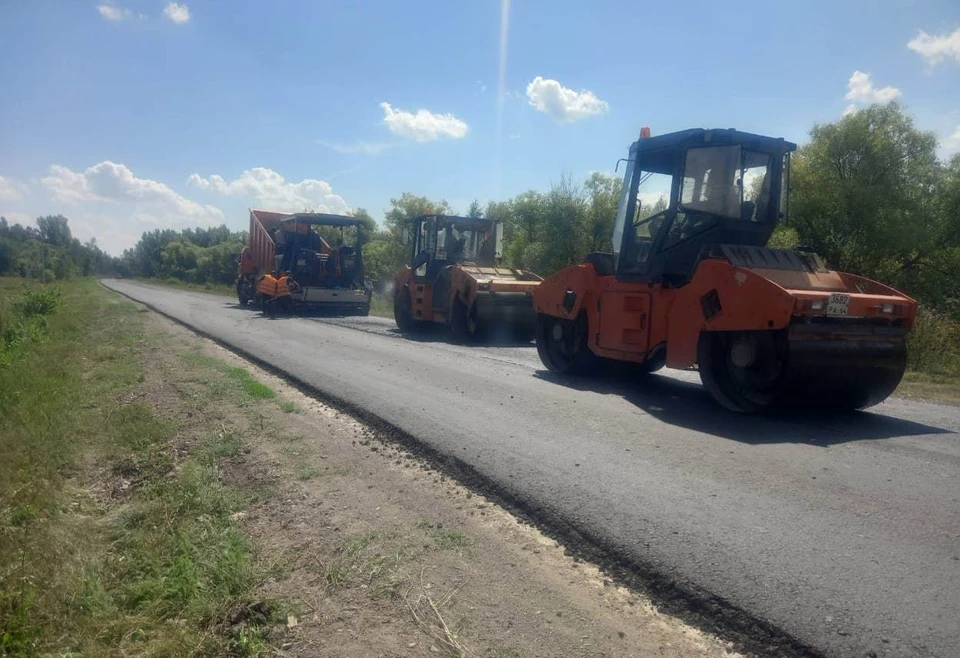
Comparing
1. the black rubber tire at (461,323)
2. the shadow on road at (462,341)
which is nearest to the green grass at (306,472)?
the shadow on road at (462,341)

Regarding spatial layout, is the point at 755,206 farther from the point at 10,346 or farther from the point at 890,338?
the point at 10,346

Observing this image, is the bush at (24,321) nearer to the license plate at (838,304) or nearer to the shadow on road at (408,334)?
the shadow on road at (408,334)

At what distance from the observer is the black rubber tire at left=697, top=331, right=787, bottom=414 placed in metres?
7.38

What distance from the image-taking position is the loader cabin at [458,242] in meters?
17.6

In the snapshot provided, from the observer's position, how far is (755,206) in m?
8.92

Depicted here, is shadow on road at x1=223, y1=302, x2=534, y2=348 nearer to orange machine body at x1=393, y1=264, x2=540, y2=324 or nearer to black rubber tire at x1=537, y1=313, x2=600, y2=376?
orange machine body at x1=393, y1=264, x2=540, y2=324

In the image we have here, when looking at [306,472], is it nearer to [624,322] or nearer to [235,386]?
[235,386]

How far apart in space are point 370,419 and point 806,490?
4.24 m

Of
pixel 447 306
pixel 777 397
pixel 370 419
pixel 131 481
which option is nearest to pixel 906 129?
pixel 447 306

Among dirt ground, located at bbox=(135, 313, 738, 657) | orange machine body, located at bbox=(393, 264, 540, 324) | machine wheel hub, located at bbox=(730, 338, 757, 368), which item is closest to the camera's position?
dirt ground, located at bbox=(135, 313, 738, 657)

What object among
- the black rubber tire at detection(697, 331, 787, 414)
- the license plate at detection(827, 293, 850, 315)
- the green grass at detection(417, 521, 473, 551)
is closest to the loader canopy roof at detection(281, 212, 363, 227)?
the black rubber tire at detection(697, 331, 787, 414)

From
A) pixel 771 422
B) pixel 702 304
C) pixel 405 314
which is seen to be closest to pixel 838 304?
pixel 771 422

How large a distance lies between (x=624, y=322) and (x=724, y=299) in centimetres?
201

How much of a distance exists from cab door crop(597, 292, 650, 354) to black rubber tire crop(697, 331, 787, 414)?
1.20m
